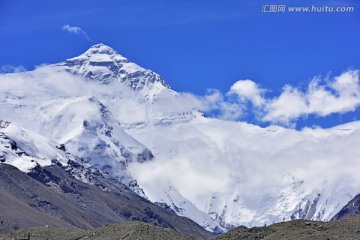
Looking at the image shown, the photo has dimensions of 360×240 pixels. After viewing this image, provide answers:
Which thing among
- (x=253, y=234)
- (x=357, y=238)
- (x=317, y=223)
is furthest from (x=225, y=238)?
(x=357, y=238)

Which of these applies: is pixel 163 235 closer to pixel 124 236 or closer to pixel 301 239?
pixel 124 236

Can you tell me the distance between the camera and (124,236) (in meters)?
198

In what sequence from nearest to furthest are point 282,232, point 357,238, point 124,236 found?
1. point 357,238
2. point 282,232
3. point 124,236

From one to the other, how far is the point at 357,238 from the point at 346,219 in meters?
18.2

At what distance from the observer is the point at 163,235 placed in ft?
651

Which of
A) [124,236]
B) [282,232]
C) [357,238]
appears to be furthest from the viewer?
[124,236]

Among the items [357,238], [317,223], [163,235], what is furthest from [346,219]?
[163,235]

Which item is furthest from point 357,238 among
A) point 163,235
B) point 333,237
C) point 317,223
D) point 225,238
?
point 163,235

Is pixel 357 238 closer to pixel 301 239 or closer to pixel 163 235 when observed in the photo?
pixel 301 239

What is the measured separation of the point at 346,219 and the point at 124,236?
162 ft

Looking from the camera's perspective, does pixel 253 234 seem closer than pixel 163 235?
Yes

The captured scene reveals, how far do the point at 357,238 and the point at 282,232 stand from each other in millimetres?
16698

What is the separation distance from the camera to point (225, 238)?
594 feet

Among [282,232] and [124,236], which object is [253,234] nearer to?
[282,232]
